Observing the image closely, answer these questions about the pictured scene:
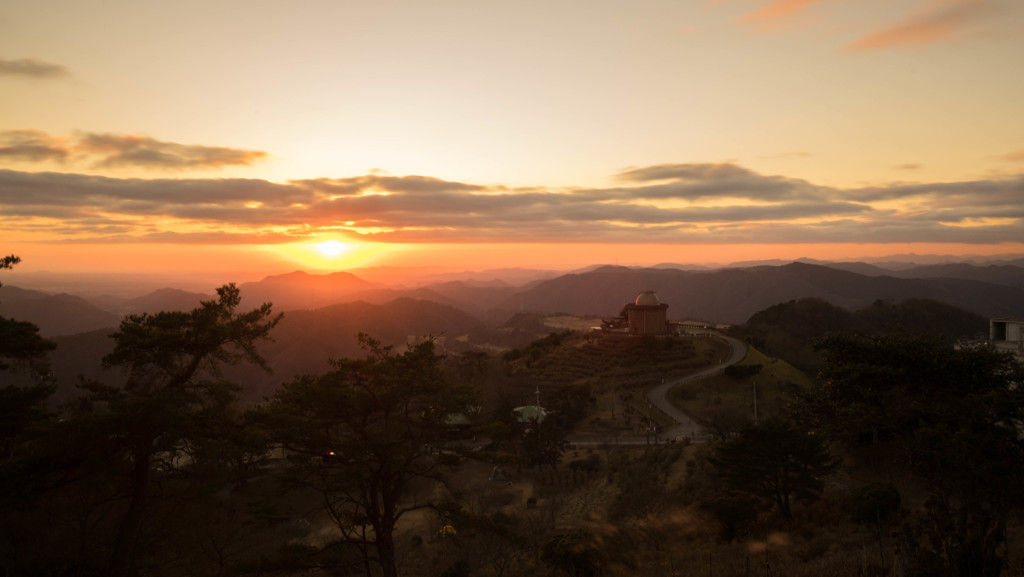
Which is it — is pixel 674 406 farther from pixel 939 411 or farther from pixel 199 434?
pixel 199 434

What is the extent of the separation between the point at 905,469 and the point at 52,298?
17657 cm

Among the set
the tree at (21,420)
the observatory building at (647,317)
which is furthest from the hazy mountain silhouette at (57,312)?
the tree at (21,420)

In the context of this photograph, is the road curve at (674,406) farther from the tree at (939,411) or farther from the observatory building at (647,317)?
the tree at (939,411)

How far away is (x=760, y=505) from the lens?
1866 centimetres

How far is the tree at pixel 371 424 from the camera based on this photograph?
13148 millimetres

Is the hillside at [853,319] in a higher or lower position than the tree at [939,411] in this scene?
lower

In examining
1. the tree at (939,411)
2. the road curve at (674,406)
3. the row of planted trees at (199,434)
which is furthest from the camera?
the road curve at (674,406)

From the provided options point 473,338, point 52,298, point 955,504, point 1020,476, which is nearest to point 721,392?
point 955,504

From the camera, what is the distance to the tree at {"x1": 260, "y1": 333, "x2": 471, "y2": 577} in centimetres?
1315

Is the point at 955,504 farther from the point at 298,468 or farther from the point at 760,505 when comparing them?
the point at 298,468

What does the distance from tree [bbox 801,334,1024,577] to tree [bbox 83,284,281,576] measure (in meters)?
15.5

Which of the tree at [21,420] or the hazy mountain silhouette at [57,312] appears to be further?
the hazy mountain silhouette at [57,312]

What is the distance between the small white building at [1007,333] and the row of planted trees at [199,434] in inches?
1075

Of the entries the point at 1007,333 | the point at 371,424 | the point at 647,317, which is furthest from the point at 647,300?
the point at 371,424
